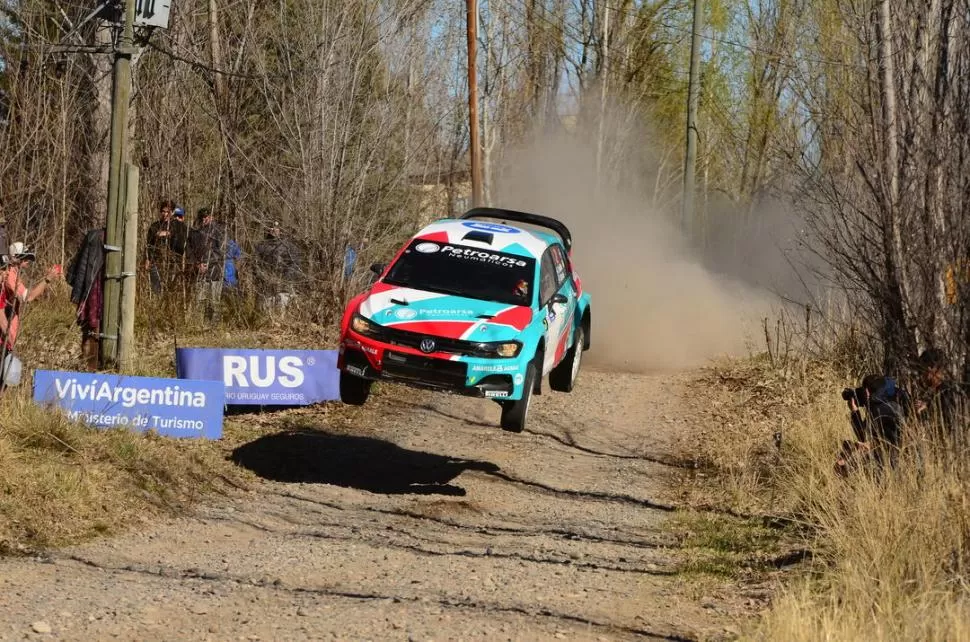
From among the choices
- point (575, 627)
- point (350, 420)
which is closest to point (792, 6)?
point (350, 420)

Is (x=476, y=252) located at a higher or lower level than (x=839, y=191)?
lower

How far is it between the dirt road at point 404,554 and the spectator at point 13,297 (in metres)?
2.15

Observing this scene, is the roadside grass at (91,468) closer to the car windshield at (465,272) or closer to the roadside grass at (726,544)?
the car windshield at (465,272)

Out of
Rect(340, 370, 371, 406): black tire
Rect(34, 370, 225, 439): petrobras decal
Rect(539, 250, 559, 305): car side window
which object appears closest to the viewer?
Rect(34, 370, 225, 439): petrobras decal

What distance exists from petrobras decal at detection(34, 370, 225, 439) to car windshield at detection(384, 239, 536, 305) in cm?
220

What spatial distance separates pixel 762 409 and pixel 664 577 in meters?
8.71

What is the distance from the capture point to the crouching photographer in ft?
30.9

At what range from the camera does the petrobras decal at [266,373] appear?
1331cm

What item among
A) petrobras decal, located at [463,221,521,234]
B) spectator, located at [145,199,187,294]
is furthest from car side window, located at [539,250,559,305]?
spectator, located at [145,199,187,294]

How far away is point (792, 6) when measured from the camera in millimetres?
43250

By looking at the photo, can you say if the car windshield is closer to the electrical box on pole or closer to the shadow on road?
A: the shadow on road

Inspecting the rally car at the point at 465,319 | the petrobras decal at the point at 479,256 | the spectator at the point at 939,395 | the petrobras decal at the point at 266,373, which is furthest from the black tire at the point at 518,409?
the petrobras decal at the point at 266,373

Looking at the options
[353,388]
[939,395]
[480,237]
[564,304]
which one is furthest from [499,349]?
[939,395]

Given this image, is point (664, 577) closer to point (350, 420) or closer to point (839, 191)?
point (839, 191)
